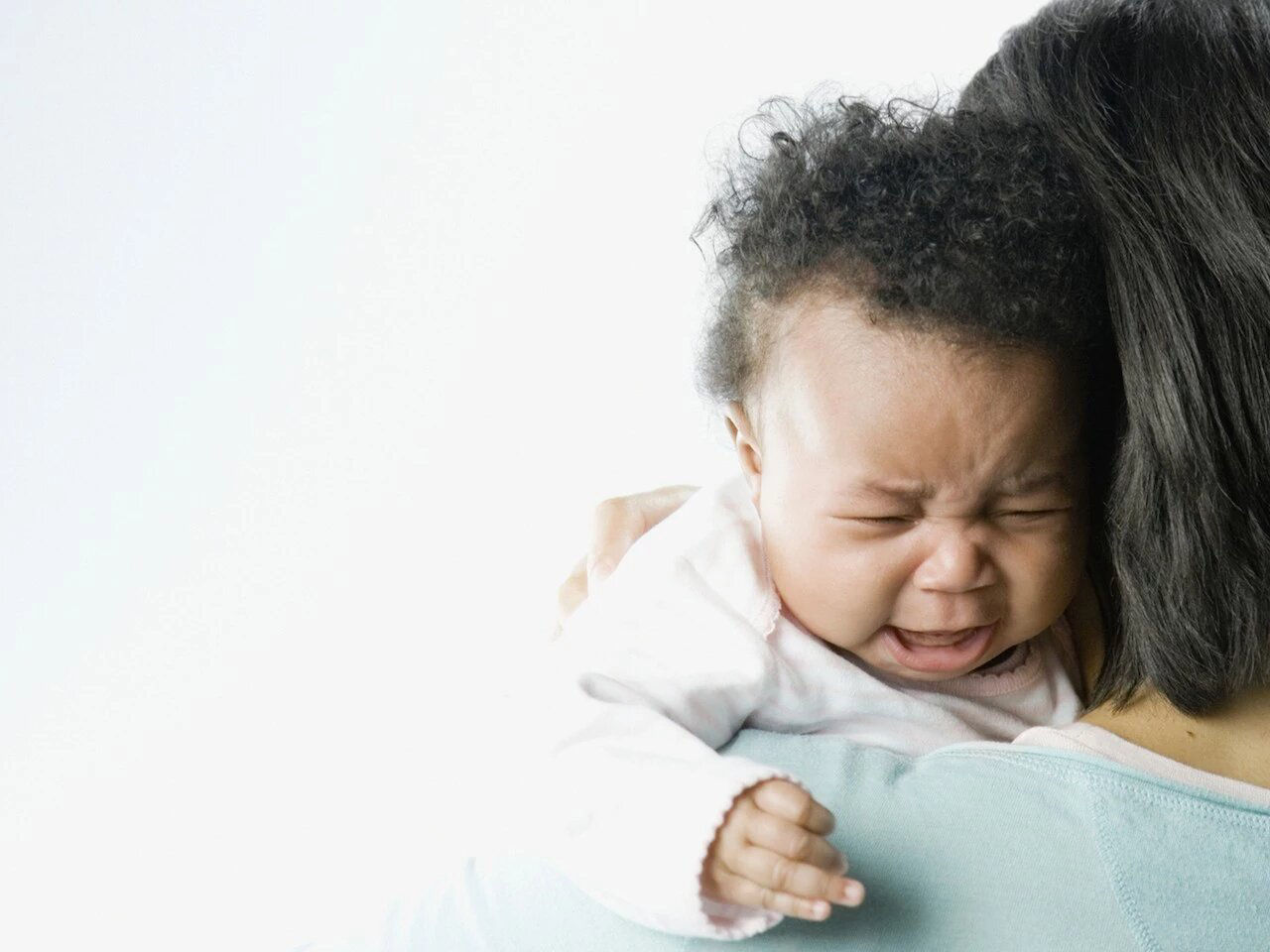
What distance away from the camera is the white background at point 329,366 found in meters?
2.56

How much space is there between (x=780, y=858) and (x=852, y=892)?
1.9 inches

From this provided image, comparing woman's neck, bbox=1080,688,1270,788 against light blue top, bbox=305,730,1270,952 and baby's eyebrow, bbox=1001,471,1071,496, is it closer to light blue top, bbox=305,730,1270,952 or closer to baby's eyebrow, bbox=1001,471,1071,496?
light blue top, bbox=305,730,1270,952

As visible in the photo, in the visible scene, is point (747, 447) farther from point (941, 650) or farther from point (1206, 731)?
point (1206, 731)

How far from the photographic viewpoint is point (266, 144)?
2.65 m

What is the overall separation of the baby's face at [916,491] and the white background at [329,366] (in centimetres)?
127

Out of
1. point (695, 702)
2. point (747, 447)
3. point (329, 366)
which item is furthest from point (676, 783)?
point (329, 366)

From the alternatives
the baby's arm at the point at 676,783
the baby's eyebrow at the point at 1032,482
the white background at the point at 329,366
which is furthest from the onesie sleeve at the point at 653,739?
the white background at the point at 329,366

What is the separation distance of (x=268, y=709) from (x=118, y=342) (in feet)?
2.13

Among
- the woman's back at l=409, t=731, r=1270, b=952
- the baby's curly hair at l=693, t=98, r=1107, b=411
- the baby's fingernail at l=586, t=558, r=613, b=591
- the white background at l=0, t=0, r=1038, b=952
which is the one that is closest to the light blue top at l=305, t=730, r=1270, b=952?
the woman's back at l=409, t=731, r=1270, b=952

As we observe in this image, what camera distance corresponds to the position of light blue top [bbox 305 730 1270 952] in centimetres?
100

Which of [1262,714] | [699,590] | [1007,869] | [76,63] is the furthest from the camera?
[76,63]

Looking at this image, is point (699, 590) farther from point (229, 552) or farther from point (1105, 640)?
point (229, 552)

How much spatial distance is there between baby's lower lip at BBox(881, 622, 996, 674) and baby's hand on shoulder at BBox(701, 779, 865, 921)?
1.03 ft

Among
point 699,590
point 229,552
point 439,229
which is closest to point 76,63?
point 439,229
